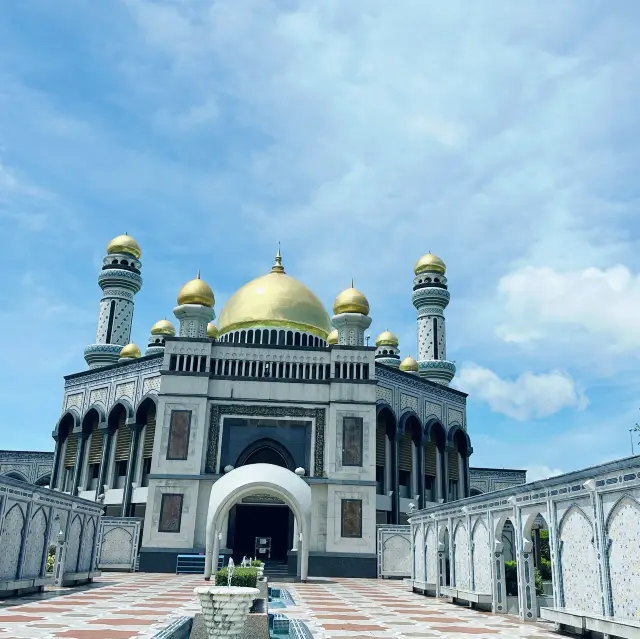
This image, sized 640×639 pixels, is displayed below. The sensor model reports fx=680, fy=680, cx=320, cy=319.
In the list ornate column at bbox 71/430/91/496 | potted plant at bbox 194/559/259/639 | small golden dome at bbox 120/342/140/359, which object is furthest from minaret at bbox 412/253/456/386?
potted plant at bbox 194/559/259/639

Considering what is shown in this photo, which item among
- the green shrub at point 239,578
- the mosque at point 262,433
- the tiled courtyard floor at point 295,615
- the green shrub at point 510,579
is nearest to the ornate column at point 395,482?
the mosque at point 262,433

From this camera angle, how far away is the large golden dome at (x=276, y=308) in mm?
33969

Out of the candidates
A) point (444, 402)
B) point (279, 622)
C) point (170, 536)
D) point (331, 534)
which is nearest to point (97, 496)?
point (170, 536)

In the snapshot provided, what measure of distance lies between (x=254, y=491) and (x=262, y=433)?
534 cm

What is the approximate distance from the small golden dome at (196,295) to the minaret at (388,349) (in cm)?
1642

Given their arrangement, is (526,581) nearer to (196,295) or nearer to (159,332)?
(196,295)

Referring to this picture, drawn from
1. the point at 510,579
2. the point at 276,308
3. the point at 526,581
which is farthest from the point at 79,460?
the point at 526,581

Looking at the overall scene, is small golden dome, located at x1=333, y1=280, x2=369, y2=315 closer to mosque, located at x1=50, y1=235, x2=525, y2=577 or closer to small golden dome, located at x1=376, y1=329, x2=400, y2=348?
mosque, located at x1=50, y1=235, x2=525, y2=577

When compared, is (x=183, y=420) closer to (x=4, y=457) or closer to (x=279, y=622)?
(x=279, y=622)

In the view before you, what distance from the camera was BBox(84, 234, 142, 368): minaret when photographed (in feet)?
128

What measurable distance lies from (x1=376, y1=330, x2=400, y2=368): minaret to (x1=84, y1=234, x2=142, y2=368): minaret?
1602 cm

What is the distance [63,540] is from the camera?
1797 centimetres

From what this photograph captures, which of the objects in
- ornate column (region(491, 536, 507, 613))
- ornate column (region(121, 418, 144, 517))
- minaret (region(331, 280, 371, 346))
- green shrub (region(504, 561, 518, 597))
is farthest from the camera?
ornate column (region(121, 418, 144, 517))

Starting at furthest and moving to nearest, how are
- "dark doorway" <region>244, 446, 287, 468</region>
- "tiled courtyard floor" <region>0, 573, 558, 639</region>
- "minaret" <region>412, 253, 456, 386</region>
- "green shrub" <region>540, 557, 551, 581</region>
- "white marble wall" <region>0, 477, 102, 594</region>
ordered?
"minaret" <region>412, 253, 456, 386</region> < "dark doorway" <region>244, 446, 287, 468</region> < "green shrub" <region>540, 557, 551, 581</region> < "white marble wall" <region>0, 477, 102, 594</region> < "tiled courtyard floor" <region>0, 573, 558, 639</region>
